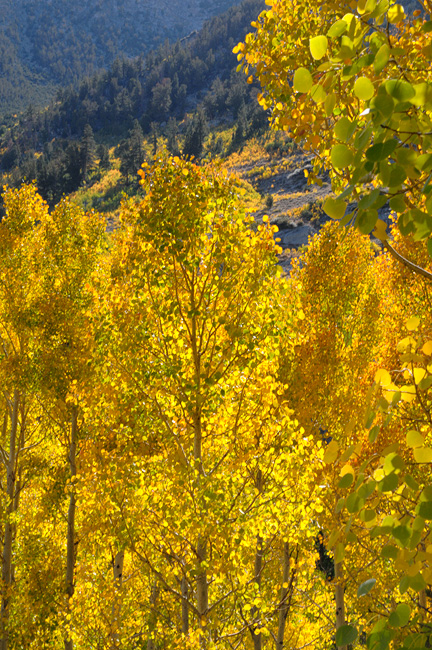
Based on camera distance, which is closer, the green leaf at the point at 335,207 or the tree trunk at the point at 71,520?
the green leaf at the point at 335,207

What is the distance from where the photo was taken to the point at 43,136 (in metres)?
106

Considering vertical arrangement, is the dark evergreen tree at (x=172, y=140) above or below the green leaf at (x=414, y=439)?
above

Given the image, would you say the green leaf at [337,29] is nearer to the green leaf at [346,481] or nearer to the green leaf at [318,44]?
the green leaf at [318,44]

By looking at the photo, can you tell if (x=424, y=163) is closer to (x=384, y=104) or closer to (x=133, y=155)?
(x=384, y=104)

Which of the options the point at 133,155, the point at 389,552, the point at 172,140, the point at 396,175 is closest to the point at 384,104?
the point at 396,175

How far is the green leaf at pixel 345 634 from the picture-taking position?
1.01 m

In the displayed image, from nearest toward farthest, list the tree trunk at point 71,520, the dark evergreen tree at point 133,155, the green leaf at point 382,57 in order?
the green leaf at point 382,57 → the tree trunk at point 71,520 → the dark evergreen tree at point 133,155

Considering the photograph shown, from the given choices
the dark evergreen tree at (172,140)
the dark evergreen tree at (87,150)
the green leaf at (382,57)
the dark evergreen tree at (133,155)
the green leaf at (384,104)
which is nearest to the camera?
the green leaf at (384,104)

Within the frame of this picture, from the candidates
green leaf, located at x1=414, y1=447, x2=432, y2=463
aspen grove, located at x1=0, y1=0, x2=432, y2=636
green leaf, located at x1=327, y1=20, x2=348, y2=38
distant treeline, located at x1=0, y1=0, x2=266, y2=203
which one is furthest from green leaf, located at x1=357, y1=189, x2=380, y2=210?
distant treeline, located at x1=0, y1=0, x2=266, y2=203

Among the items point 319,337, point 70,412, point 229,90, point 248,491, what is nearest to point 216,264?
point 248,491

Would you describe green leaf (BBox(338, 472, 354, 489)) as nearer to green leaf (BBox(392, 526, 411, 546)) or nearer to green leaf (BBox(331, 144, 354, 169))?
green leaf (BBox(392, 526, 411, 546))

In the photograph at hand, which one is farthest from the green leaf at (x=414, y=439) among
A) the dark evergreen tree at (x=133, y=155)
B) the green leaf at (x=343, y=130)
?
the dark evergreen tree at (x=133, y=155)

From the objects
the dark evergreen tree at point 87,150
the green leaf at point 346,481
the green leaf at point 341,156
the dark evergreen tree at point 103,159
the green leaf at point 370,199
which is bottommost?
the green leaf at point 346,481

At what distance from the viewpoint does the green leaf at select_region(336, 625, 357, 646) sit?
1.01 metres
